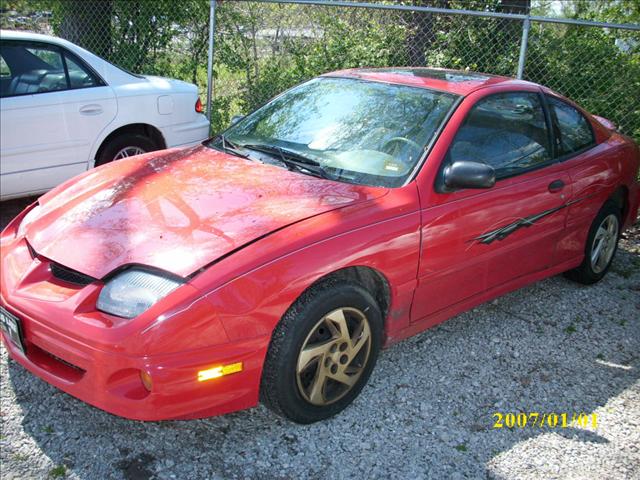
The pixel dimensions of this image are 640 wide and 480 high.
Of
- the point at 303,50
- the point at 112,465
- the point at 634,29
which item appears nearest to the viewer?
the point at 112,465

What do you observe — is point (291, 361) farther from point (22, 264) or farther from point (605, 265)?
point (605, 265)

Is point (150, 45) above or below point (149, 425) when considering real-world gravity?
above

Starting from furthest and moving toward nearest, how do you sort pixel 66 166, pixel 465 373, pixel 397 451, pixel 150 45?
pixel 150 45 → pixel 66 166 → pixel 465 373 → pixel 397 451

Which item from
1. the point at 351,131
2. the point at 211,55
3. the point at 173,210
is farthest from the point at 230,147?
the point at 211,55

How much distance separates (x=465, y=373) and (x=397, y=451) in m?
0.84

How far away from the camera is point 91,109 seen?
5.68 meters

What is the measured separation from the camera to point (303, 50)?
7723mm

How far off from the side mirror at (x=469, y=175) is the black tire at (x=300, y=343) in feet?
2.45

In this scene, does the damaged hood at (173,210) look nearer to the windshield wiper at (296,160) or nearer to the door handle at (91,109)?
the windshield wiper at (296,160)

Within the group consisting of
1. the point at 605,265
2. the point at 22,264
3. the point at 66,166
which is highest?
the point at 22,264

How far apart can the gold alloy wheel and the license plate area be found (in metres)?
1.23

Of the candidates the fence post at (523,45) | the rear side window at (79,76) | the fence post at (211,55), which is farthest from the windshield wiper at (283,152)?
the fence post at (211,55)

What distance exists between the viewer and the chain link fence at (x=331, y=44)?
22.3ft

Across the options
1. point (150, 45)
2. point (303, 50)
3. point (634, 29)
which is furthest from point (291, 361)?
point (150, 45)
